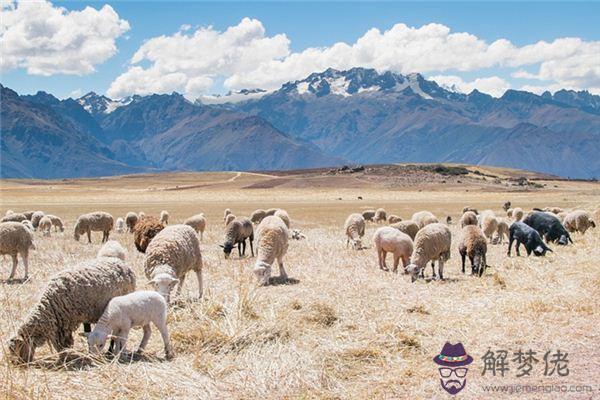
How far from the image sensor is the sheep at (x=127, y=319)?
8703 mm

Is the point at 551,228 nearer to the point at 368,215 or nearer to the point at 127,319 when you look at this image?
the point at 127,319

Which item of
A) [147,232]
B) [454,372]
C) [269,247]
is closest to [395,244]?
[269,247]

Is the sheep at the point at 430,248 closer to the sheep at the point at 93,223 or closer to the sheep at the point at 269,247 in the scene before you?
the sheep at the point at 269,247

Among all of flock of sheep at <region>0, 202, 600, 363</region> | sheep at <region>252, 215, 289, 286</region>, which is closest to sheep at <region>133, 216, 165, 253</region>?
flock of sheep at <region>0, 202, 600, 363</region>

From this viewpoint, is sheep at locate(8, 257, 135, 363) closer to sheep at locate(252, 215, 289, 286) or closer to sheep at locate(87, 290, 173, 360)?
sheep at locate(87, 290, 173, 360)

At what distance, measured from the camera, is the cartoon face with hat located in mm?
7797

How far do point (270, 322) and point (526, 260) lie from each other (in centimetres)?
1155

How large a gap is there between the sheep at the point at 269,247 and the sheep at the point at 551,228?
12908 millimetres

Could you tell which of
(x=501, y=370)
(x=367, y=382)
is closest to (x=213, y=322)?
(x=367, y=382)

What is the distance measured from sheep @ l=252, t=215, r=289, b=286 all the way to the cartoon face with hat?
7211 millimetres

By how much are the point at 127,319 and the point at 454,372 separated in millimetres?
5183

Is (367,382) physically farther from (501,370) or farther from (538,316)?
(538,316)

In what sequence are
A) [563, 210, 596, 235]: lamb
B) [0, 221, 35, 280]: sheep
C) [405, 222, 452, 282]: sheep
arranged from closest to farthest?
[0, 221, 35, 280]: sheep
[405, 222, 452, 282]: sheep
[563, 210, 596, 235]: lamb

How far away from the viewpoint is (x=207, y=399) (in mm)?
7500
